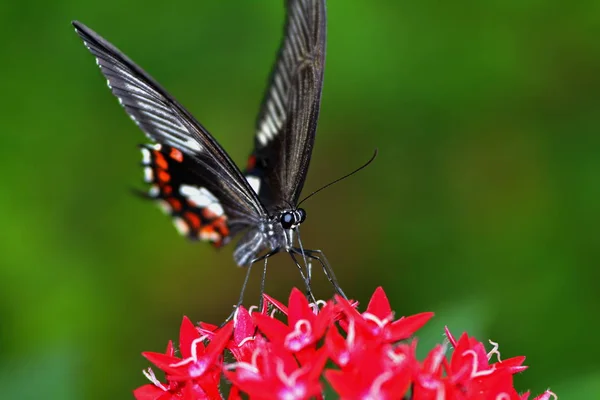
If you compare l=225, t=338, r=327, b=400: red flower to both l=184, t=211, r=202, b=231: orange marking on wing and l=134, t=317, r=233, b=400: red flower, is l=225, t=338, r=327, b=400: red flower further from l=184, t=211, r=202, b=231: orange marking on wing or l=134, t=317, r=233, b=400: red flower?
l=184, t=211, r=202, b=231: orange marking on wing

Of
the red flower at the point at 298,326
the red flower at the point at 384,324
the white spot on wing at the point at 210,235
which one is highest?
the white spot on wing at the point at 210,235

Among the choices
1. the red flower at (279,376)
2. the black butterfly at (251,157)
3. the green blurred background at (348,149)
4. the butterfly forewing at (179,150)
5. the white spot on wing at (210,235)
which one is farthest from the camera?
the green blurred background at (348,149)

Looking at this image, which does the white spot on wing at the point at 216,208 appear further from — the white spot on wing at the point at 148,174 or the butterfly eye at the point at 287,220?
the butterfly eye at the point at 287,220

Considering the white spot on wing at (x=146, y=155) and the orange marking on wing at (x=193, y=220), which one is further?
the orange marking on wing at (x=193, y=220)

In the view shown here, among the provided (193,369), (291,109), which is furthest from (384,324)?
(291,109)

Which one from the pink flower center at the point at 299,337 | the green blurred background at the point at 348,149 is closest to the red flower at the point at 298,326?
the pink flower center at the point at 299,337

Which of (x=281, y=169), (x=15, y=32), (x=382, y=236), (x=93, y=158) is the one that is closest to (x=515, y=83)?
(x=382, y=236)

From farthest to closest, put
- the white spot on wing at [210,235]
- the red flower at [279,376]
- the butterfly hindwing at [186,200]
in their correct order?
the white spot on wing at [210,235] < the butterfly hindwing at [186,200] < the red flower at [279,376]

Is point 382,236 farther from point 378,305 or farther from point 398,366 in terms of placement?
point 398,366
